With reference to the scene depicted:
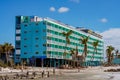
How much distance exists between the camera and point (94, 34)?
7195 inches

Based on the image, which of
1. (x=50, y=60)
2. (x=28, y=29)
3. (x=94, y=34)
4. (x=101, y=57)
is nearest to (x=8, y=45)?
(x=28, y=29)

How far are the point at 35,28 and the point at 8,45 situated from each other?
13642 millimetres

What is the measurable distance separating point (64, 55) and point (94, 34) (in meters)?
58.2

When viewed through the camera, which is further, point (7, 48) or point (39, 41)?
point (39, 41)

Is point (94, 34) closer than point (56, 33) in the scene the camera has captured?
No

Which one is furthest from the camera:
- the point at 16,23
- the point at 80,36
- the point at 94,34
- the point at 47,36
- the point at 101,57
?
the point at 101,57

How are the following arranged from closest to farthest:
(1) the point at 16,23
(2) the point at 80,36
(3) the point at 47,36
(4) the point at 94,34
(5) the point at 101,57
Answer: (3) the point at 47,36 < (1) the point at 16,23 < (2) the point at 80,36 < (4) the point at 94,34 < (5) the point at 101,57

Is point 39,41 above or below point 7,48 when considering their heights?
above

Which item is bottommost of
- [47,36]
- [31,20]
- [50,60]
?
[50,60]

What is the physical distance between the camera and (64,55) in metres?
129

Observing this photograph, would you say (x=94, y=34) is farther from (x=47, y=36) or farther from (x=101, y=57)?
(x=47, y=36)

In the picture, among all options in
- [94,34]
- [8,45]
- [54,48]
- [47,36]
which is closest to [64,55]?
[54,48]

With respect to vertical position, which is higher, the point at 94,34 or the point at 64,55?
the point at 94,34

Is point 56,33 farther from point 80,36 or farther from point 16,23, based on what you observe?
point 80,36
